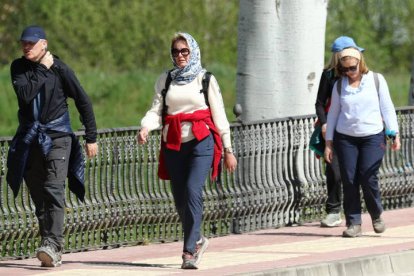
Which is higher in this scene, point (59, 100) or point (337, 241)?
point (59, 100)

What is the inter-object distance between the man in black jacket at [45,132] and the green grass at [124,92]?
40.6 m

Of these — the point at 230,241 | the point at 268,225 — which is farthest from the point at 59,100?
the point at 268,225

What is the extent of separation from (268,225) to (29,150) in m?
4.18

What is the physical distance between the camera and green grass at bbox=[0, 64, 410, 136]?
53.9m

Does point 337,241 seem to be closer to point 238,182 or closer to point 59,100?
point 238,182

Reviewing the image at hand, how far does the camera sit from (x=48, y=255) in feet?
40.5

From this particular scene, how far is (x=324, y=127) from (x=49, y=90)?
3.37 m

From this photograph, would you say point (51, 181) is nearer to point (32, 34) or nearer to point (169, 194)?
point (32, 34)

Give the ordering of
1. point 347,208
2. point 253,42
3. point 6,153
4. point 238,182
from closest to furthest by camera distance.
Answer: point 6,153 → point 347,208 → point 238,182 → point 253,42

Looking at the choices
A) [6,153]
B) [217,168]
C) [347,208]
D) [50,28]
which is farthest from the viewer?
[50,28]

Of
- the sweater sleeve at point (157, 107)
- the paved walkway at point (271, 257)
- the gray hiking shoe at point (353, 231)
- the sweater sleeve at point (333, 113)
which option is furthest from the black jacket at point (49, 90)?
the gray hiking shoe at point (353, 231)

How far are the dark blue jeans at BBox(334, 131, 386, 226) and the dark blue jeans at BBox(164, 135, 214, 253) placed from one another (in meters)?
2.25

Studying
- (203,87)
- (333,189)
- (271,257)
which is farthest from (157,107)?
(333,189)

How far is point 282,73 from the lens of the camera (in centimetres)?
1686
